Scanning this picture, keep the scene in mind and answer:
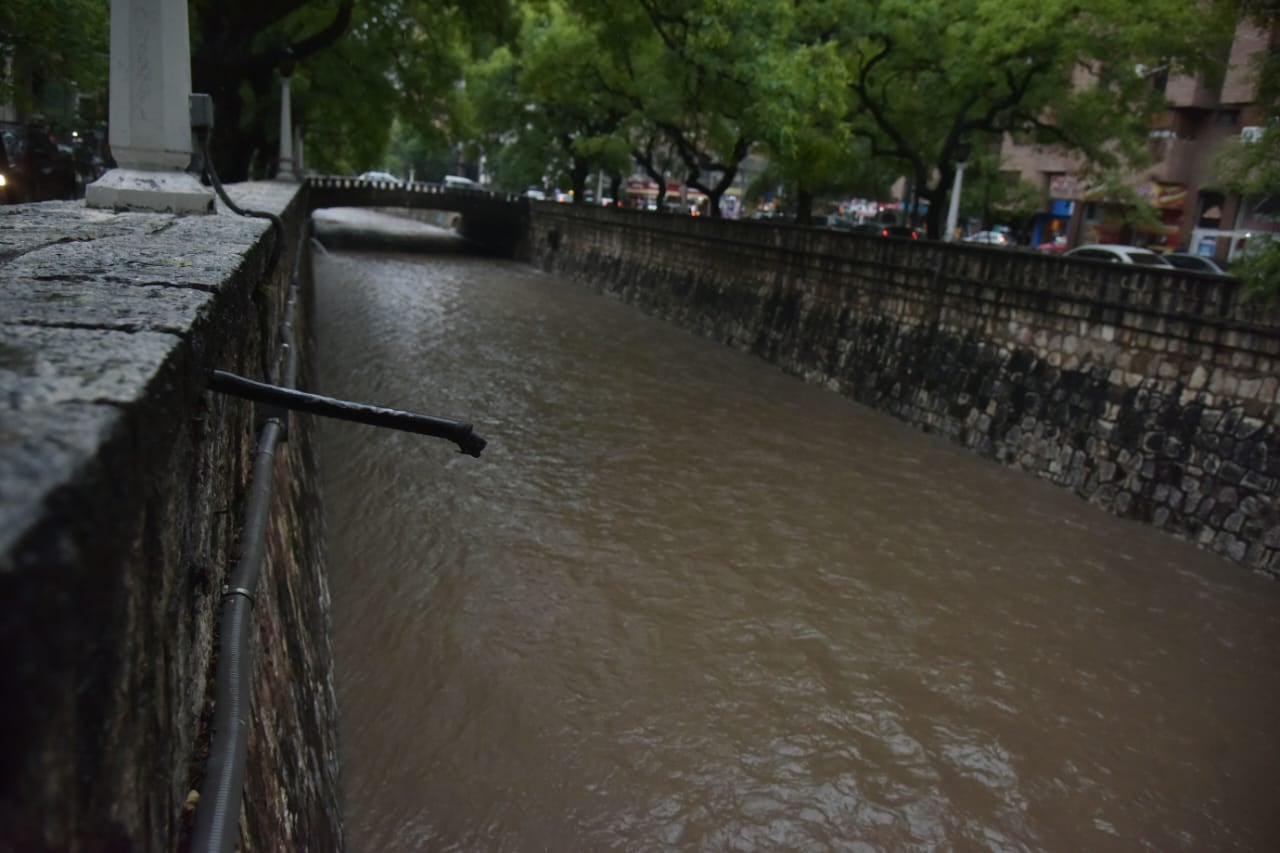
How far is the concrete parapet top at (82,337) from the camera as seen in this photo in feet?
3.10

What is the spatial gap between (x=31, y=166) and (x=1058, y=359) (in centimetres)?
1441

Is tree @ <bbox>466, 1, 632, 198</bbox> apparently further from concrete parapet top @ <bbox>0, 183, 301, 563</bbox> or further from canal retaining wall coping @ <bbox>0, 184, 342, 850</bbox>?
canal retaining wall coping @ <bbox>0, 184, 342, 850</bbox>

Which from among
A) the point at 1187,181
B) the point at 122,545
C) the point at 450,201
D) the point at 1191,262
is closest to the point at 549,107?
the point at 450,201

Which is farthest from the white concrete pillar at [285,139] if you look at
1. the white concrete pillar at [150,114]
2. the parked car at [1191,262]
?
the parked car at [1191,262]

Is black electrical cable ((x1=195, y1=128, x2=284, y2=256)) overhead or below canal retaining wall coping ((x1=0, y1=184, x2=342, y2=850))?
overhead

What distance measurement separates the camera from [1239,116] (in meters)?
27.2

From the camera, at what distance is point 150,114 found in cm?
546

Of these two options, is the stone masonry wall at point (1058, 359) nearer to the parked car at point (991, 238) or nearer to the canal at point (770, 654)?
the canal at point (770, 654)

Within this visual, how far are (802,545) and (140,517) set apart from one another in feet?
27.0

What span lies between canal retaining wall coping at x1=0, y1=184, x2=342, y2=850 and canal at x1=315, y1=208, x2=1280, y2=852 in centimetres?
281

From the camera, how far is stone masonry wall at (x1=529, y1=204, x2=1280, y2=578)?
942cm

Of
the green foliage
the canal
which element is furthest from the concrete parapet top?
the green foliage

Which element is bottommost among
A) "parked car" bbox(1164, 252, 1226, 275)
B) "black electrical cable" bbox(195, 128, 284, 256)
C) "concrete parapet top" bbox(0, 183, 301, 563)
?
"concrete parapet top" bbox(0, 183, 301, 563)

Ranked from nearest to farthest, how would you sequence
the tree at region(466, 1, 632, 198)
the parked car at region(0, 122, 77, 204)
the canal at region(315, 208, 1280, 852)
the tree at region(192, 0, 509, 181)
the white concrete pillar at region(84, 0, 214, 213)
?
the white concrete pillar at region(84, 0, 214, 213)
the canal at region(315, 208, 1280, 852)
the tree at region(192, 0, 509, 181)
the parked car at region(0, 122, 77, 204)
the tree at region(466, 1, 632, 198)
